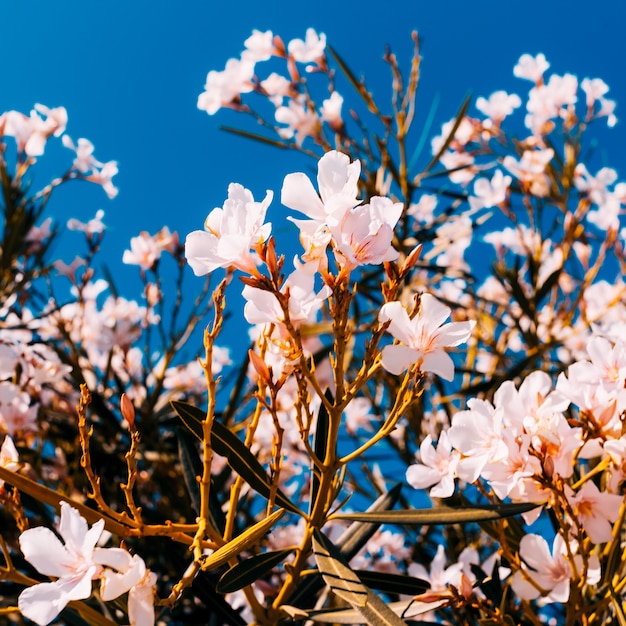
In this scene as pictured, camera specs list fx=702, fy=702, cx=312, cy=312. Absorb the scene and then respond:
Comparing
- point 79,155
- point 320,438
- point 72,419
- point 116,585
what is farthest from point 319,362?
point 79,155

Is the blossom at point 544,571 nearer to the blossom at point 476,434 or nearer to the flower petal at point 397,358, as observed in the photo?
the blossom at point 476,434

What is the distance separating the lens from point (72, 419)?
204 centimetres

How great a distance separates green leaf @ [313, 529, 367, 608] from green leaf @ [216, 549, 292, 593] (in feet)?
0.19

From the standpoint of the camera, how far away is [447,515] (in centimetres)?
77

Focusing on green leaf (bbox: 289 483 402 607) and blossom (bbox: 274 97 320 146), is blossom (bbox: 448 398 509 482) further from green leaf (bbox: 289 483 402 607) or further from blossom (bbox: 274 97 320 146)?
blossom (bbox: 274 97 320 146)

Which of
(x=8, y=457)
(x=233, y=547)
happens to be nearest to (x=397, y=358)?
(x=233, y=547)

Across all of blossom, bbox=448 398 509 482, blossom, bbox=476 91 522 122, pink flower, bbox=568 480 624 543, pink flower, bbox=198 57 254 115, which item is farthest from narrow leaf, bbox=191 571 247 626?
blossom, bbox=476 91 522 122

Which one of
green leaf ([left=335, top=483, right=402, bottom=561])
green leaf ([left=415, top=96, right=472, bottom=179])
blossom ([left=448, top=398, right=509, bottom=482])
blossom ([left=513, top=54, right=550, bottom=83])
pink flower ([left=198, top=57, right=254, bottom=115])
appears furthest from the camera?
blossom ([left=513, top=54, right=550, bottom=83])

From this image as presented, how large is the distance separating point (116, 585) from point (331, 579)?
0.67 feet

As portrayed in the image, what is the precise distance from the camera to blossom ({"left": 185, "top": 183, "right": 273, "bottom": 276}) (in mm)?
676

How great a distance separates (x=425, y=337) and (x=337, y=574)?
0.25 metres

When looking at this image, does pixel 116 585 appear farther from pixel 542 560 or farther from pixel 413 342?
pixel 542 560

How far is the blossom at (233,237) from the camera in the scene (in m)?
0.68

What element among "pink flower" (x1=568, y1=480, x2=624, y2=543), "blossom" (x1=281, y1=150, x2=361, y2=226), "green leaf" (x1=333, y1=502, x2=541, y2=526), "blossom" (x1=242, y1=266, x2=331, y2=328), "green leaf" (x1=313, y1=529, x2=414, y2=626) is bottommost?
"green leaf" (x1=313, y1=529, x2=414, y2=626)
